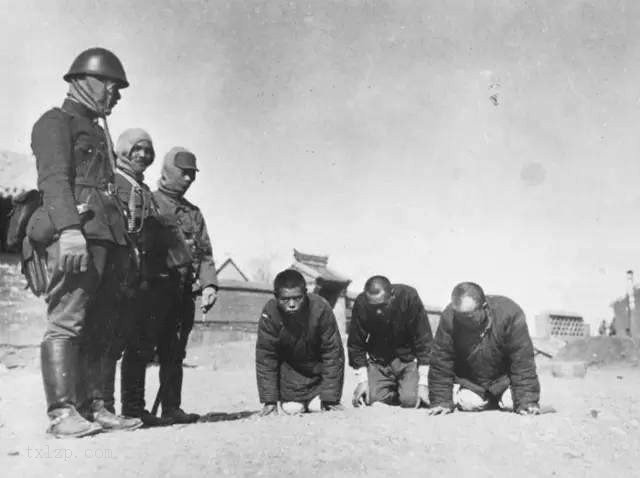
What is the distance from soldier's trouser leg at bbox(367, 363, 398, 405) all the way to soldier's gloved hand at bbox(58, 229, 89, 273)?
3.39m

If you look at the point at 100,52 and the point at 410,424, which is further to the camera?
the point at 410,424

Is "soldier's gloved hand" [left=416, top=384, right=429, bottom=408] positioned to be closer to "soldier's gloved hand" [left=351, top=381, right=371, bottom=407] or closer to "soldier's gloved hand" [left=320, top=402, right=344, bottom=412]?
"soldier's gloved hand" [left=351, top=381, right=371, bottom=407]

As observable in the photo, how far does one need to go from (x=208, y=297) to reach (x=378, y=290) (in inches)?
65.4

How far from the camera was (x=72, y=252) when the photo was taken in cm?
308

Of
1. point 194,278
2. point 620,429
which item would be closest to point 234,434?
point 194,278

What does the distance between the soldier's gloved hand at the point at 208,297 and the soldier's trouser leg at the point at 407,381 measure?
2102 mm

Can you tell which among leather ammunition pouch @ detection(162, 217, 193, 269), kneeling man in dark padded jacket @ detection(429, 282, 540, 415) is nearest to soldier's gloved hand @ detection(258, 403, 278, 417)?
kneeling man in dark padded jacket @ detection(429, 282, 540, 415)

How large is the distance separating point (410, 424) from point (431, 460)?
833 mm

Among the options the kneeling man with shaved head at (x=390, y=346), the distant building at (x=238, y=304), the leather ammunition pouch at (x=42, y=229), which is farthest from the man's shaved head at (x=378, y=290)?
the distant building at (x=238, y=304)

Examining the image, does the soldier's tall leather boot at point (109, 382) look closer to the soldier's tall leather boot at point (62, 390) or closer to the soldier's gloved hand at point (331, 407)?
the soldier's tall leather boot at point (62, 390)

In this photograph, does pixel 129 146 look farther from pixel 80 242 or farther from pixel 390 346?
pixel 390 346

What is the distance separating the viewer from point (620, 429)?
4.19 meters

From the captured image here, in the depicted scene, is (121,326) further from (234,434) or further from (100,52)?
(100,52)

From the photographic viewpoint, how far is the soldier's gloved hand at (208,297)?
14.5 feet
